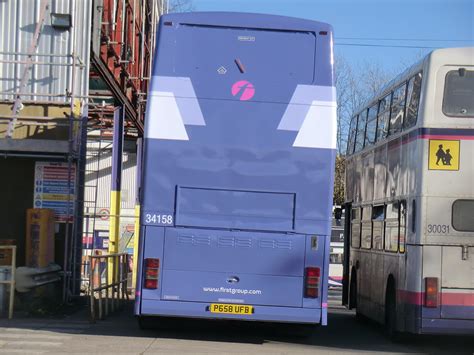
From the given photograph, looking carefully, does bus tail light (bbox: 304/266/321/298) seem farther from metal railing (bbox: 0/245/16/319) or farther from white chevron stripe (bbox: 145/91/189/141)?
metal railing (bbox: 0/245/16/319)

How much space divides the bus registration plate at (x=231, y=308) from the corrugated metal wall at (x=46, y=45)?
22.7 feet

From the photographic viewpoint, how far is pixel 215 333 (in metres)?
12.7

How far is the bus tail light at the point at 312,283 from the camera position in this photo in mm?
10727

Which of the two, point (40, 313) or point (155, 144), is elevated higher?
point (155, 144)

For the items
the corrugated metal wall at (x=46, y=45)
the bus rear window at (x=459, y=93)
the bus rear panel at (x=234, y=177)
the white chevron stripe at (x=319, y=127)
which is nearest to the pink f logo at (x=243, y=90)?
the bus rear panel at (x=234, y=177)

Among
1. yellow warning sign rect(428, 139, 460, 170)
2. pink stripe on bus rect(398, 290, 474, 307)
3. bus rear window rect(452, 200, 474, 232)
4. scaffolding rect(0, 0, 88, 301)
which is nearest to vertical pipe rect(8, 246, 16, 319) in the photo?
scaffolding rect(0, 0, 88, 301)

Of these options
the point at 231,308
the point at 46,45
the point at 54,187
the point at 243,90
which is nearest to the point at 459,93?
the point at 243,90

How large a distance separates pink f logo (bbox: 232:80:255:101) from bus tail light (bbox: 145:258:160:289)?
2.68 m

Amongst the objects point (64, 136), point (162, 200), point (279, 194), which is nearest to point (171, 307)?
point (162, 200)

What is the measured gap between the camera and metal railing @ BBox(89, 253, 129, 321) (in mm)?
13547

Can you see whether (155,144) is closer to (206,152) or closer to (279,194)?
(206,152)

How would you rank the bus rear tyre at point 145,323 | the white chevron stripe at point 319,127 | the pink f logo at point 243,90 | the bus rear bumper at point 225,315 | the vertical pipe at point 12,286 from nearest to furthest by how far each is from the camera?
1. the bus rear bumper at point 225,315
2. the white chevron stripe at point 319,127
3. the pink f logo at point 243,90
4. the bus rear tyre at point 145,323
5. the vertical pipe at point 12,286

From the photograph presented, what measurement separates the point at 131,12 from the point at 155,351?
13429mm

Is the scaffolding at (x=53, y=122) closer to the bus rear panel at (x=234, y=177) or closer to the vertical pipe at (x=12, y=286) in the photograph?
the vertical pipe at (x=12, y=286)
